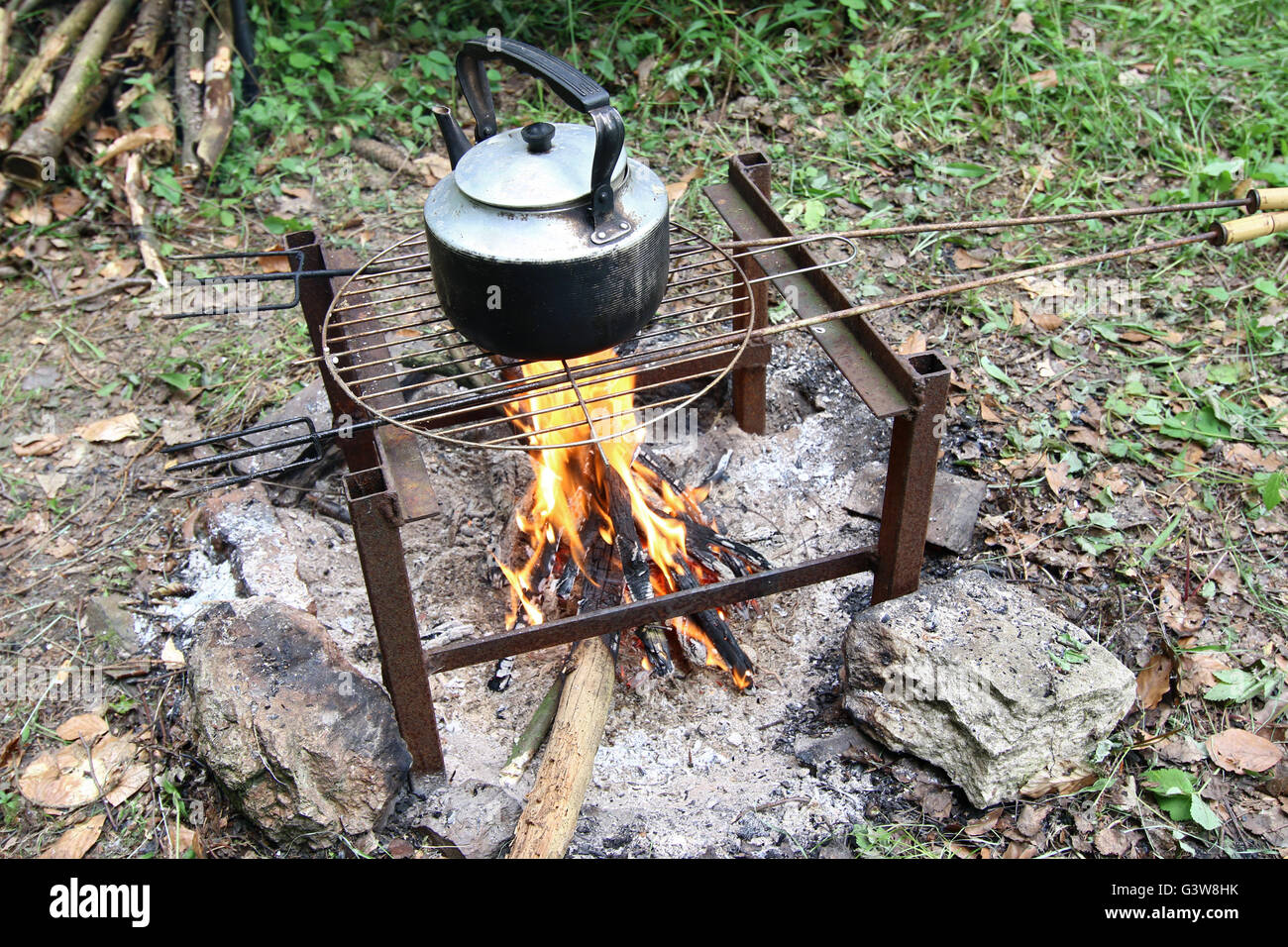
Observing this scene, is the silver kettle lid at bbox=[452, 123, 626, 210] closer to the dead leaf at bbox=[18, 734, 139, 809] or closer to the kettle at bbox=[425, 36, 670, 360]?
the kettle at bbox=[425, 36, 670, 360]

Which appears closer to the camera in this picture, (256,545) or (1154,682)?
(1154,682)

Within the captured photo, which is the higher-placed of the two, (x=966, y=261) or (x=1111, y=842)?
(x=966, y=261)

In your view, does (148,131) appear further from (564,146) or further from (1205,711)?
(1205,711)

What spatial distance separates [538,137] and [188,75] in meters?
4.17

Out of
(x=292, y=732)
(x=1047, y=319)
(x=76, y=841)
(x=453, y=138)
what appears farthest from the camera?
(x=1047, y=319)

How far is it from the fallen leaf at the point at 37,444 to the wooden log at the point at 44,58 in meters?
1.80

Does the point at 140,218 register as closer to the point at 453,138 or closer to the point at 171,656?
the point at 171,656

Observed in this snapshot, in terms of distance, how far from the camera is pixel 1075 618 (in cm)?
335

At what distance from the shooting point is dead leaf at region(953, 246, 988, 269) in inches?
186

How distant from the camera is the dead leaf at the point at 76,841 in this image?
9.61 ft

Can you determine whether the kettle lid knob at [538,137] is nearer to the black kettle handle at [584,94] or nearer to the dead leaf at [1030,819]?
the black kettle handle at [584,94]

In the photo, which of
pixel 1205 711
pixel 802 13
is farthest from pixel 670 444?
pixel 802 13

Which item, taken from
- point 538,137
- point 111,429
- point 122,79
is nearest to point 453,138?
point 538,137

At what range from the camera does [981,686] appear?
2.90m
